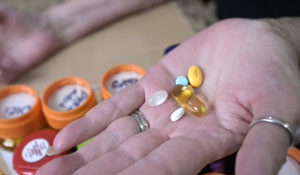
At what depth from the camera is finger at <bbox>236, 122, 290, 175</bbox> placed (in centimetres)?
47

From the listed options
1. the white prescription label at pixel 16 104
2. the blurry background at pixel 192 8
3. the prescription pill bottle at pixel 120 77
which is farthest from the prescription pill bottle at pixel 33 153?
the blurry background at pixel 192 8

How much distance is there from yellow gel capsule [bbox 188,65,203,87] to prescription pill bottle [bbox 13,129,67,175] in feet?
1.24

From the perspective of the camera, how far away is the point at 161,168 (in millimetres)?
534

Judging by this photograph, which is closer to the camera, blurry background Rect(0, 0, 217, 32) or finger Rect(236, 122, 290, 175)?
finger Rect(236, 122, 290, 175)

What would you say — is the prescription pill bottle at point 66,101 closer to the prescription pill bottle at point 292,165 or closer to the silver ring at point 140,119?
the silver ring at point 140,119

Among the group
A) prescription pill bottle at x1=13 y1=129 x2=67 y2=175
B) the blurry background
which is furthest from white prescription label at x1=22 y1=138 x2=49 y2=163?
the blurry background

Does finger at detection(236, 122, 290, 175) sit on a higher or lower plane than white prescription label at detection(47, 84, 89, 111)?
lower

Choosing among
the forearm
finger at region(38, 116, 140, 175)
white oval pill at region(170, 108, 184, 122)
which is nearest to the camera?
finger at region(38, 116, 140, 175)

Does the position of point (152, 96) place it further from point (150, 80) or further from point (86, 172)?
point (86, 172)

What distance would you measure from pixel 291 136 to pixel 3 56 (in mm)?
1031

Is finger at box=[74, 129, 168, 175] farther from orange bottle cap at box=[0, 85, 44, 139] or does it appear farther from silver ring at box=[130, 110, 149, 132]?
orange bottle cap at box=[0, 85, 44, 139]

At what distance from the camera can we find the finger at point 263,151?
467 millimetres

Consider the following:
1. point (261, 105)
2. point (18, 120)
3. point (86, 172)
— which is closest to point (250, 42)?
point (261, 105)

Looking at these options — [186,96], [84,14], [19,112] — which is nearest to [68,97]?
[19,112]
